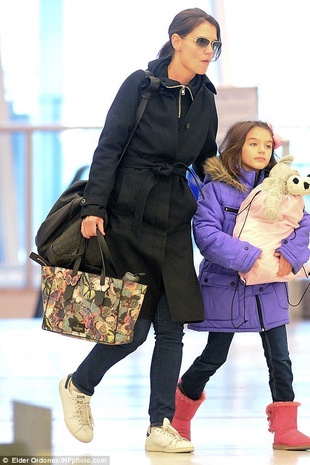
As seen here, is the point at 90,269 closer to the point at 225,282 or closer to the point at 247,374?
the point at 225,282

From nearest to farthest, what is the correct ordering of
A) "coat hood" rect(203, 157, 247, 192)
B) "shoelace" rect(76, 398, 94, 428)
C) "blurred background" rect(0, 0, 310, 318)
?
"shoelace" rect(76, 398, 94, 428), "coat hood" rect(203, 157, 247, 192), "blurred background" rect(0, 0, 310, 318)

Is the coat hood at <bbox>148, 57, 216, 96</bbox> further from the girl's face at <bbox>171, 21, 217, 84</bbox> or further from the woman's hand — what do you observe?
the woman's hand

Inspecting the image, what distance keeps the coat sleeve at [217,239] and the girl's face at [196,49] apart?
1.25ft

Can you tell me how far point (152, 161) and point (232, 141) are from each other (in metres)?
0.34

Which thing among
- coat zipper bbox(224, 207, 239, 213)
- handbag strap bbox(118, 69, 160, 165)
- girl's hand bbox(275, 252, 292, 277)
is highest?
handbag strap bbox(118, 69, 160, 165)

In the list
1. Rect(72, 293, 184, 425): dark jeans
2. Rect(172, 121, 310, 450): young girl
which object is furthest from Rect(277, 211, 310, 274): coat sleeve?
Rect(72, 293, 184, 425): dark jeans

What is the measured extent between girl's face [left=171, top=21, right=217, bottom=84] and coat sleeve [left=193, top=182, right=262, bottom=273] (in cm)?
38

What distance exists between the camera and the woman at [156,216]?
3.35m

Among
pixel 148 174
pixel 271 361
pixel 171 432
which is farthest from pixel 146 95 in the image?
pixel 171 432

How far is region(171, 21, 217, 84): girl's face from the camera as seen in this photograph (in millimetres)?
3408

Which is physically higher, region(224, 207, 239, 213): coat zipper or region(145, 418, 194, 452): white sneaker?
region(224, 207, 239, 213): coat zipper

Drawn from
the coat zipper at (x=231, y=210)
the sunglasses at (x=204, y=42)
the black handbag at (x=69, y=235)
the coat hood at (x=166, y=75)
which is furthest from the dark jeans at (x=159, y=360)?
the sunglasses at (x=204, y=42)

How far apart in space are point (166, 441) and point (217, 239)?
0.63 metres

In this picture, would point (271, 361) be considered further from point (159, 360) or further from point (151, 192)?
point (151, 192)
